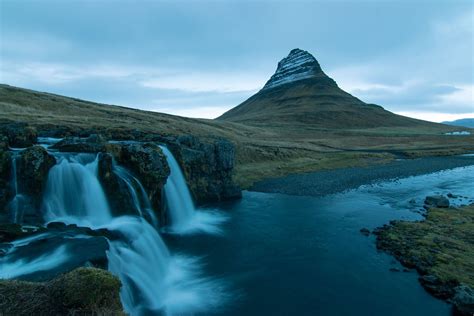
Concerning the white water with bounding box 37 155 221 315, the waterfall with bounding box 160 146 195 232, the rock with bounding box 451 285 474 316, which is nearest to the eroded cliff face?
the white water with bounding box 37 155 221 315

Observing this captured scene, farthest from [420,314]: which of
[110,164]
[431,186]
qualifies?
[431,186]

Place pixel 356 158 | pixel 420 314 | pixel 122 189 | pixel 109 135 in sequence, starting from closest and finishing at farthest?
pixel 420 314 → pixel 122 189 → pixel 109 135 → pixel 356 158

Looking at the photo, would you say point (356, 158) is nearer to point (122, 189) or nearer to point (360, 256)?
point (360, 256)

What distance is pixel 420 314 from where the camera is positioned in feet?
48.8

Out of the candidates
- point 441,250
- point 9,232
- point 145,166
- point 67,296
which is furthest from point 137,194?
point 441,250

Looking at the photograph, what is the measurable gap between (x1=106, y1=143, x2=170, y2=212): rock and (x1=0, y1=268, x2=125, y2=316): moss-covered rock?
1795cm

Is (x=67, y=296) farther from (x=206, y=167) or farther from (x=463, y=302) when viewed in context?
(x=206, y=167)

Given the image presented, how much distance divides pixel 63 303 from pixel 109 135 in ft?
123

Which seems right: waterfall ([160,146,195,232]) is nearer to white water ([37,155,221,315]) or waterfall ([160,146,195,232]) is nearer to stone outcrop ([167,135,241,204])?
stone outcrop ([167,135,241,204])

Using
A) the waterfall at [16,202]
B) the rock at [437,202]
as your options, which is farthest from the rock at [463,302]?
the waterfall at [16,202]

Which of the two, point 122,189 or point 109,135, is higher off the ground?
point 109,135

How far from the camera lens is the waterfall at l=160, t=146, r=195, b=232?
29.3 meters

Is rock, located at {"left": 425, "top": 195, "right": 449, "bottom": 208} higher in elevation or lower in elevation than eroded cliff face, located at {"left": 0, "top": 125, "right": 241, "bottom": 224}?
lower

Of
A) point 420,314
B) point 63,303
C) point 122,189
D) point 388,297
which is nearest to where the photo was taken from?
point 63,303
